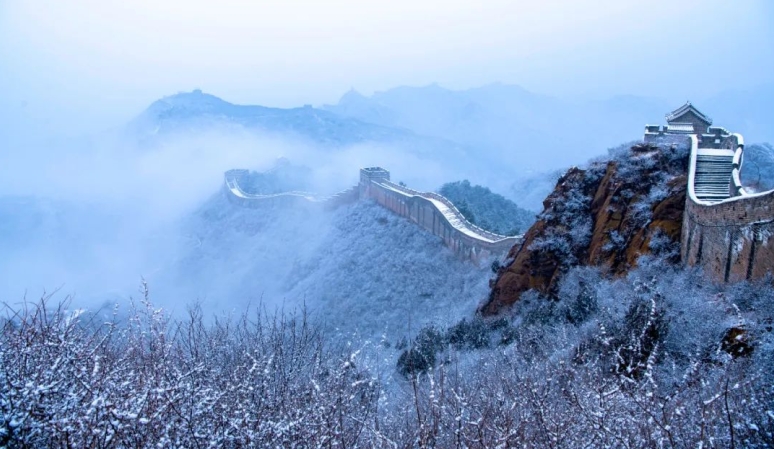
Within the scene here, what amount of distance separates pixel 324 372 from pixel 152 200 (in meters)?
67.1

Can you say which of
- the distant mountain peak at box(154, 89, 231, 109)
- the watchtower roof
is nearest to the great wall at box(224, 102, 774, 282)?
the watchtower roof

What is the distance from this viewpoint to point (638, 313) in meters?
7.39

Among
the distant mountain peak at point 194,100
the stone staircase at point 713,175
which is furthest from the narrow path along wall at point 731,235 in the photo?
the distant mountain peak at point 194,100

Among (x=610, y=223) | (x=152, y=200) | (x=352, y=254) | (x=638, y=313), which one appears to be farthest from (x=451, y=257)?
(x=152, y=200)

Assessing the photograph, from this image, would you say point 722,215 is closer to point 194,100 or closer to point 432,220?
point 432,220

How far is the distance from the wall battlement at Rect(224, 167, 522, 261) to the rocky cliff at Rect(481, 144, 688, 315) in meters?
2.48

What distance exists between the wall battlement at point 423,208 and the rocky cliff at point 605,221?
2482 millimetres

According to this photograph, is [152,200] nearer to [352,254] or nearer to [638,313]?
[352,254]

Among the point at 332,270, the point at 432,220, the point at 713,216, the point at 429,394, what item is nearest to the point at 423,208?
the point at 432,220

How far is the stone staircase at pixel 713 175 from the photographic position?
1115 centimetres

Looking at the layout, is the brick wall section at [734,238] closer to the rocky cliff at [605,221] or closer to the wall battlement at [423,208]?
the rocky cliff at [605,221]

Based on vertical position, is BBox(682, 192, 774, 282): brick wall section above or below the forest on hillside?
above

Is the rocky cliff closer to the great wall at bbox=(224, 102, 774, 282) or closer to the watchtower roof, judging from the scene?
the great wall at bbox=(224, 102, 774, 282)

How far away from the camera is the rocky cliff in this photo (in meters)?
11.5
